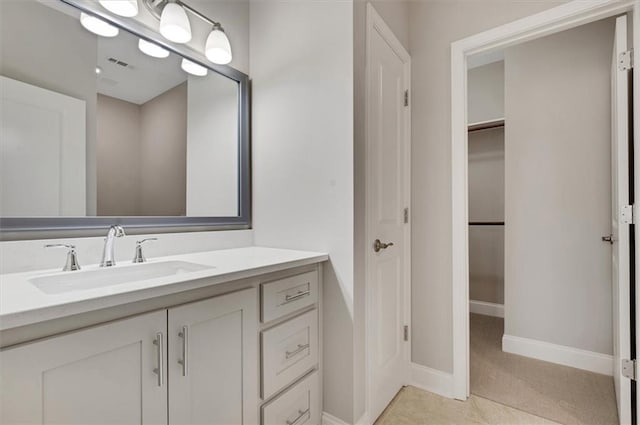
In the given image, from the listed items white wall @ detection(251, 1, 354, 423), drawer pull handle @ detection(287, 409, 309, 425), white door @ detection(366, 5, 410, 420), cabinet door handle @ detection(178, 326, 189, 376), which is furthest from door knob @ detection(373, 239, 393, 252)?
cabinet door handle @ detection(178, 326, 189, 376)

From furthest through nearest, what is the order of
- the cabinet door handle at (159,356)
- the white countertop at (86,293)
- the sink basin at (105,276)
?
the sink basin at (105,276), the cabinet door handle at (159,356), the white countertop at (86,293)

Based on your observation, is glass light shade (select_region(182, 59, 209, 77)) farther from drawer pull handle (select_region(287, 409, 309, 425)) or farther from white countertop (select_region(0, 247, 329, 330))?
drawer pull handle (select_region(287, 409, 309, 425))

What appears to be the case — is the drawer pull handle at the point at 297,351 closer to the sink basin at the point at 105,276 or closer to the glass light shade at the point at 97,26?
the sink basin at the point at 105,276

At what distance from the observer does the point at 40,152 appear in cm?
111

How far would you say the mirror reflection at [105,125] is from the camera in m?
1.07

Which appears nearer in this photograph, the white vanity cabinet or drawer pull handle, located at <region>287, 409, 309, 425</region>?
the white vanity cabinet

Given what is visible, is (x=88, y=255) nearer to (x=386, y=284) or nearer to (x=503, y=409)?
(x=386, y=284)

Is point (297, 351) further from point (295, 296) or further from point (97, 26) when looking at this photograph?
point (97, 26)

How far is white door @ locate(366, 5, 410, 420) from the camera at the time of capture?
60.1 inches

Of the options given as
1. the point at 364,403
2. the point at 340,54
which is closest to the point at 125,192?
the point at 340,54

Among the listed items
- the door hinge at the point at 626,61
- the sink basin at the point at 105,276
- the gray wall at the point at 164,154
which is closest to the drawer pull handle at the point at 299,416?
the sink basin at the point at 105,276

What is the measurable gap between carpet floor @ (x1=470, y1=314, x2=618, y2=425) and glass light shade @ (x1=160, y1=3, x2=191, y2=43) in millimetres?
2514

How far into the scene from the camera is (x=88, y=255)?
3.89 ft

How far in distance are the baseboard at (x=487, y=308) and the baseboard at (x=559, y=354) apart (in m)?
0.82
